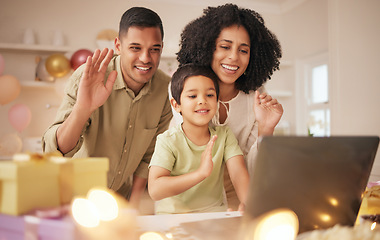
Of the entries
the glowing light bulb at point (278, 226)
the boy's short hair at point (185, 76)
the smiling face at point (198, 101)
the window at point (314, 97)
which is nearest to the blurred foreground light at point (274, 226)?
the glowing light bulb at point (278, 226)

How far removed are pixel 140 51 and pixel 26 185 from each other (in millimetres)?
1152

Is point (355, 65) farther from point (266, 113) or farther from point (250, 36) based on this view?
point (266, 113)

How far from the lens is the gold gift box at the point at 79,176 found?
2.05 feet

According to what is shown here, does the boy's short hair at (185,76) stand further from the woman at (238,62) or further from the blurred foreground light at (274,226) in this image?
the blurred foreground light at (274,226)

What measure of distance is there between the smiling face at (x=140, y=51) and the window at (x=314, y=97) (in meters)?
3.57

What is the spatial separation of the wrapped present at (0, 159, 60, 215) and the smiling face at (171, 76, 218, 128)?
786 mm

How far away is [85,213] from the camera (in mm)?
575

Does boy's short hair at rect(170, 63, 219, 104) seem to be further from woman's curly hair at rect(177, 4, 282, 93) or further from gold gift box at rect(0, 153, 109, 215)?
gold gift box at rect(0, 153, 109, 215)

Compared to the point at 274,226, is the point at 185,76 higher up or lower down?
higher up

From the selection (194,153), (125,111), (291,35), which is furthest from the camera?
(291,35)

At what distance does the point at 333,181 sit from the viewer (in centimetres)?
71

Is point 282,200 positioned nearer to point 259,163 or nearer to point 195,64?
Answer: point 259,163

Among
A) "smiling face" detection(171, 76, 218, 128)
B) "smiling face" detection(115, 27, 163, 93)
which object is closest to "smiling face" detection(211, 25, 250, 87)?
"smiling face" detection(171, 76, 218, 128)

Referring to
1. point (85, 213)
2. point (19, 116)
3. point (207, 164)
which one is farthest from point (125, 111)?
point (19, 116)
